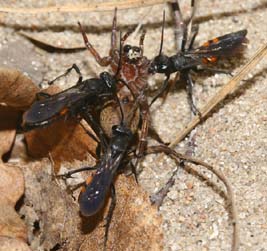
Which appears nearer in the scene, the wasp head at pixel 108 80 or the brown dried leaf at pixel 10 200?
the brown dried leaf at pixel 10 200

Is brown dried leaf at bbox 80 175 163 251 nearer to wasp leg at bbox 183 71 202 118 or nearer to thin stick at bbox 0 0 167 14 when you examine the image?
wasp leg at bbox 183 71 202 118

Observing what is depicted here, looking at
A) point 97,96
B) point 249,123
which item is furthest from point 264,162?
point 97,96

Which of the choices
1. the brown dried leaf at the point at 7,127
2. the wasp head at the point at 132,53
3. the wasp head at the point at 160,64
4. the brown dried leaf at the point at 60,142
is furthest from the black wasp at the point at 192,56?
the brown dried leaf at the point at 7,127

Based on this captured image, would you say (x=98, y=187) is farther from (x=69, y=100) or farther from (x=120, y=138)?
(x=69, y=100)

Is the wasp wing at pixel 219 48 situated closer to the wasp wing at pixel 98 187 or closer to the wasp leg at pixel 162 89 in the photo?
the wasp leg at pixel 162 89

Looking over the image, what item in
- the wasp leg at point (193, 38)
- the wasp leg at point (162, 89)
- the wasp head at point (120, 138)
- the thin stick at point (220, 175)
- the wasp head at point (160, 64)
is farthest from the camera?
the wasp leg at point (193, 38)

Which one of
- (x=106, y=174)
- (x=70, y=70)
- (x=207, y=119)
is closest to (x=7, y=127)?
(x=70, y=70)
